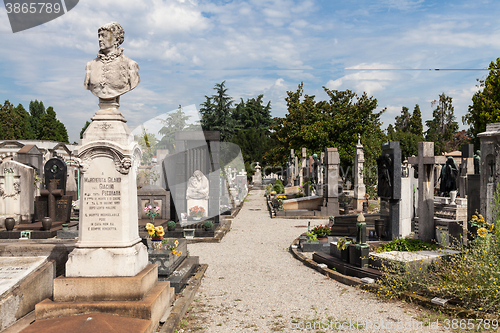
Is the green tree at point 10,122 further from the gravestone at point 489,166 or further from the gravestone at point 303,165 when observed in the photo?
the gravestone at point 489,166

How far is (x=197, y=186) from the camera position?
13.0 m

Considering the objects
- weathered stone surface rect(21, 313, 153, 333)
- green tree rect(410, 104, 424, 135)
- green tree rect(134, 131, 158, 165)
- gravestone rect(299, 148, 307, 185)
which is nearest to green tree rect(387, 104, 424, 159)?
green tree rect(410, 104, 424, 135)

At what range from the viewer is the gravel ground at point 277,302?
15.6 ft

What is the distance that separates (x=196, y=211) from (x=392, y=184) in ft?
23.1

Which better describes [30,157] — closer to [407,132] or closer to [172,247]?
[172,247]

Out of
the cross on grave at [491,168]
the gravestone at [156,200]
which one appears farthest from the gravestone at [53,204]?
the cross on grave at [491,168]

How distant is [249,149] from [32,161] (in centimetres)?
3667

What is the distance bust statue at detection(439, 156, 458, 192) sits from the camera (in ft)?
46.1

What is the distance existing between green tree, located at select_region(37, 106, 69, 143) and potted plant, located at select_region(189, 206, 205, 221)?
163 feet

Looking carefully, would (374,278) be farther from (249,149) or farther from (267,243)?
(249,149)

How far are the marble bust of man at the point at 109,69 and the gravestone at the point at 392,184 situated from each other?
7125 millimetres

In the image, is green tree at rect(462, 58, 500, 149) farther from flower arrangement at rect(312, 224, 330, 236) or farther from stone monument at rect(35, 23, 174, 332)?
stone monument at rect(35, 23, 174, 332)

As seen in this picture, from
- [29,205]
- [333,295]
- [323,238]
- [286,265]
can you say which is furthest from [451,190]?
[29,205]

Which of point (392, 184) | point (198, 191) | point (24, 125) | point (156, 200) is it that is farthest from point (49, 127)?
point (392, 184)
